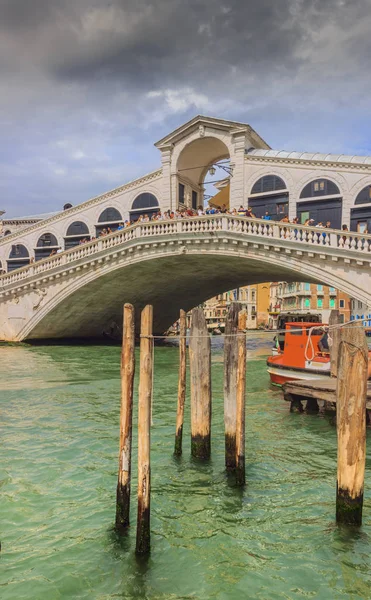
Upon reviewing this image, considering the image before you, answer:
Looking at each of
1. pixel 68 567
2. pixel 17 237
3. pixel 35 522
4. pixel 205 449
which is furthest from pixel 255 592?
pixel 17 237

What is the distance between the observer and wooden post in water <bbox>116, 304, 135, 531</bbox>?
4.14 meters

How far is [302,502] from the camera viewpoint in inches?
191

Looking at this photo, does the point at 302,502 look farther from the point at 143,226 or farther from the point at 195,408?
the point at 143,226

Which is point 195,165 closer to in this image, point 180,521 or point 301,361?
point 301,361

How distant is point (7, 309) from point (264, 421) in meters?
15.2

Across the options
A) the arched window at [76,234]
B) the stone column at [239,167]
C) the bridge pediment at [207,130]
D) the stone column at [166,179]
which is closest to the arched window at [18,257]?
the arched window at [76,234]

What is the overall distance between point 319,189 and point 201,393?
48.5ft

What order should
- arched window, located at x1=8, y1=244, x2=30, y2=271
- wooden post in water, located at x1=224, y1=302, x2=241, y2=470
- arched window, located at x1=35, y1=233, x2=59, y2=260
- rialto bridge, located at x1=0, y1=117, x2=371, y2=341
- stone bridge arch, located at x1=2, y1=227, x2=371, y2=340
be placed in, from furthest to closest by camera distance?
1. arched window, located at x1=8, y1=244, x2=30, y2=271
2. arched window, located at x1=35, y1=233, x2=59, y2=260
3. stone bridge arch, located at x1=2, y1=227, x2=371, y2=340
4. rialto bridge, located at x1=0, y1=117, x2=371, y2=341
5. wooden post in water, located at x1=224, y1=302, x2=241, y2=470

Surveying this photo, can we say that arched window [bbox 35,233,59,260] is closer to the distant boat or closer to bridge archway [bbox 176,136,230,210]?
bridge archway [bbox 176,136,230,210]

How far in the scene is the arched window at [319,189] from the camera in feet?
60.8

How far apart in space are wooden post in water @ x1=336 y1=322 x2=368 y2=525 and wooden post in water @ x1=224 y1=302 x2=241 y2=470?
59.8 inches

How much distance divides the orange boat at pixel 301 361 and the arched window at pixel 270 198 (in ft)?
29.5

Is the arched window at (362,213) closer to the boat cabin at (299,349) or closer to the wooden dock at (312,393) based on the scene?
the boat cabin at (299,349)

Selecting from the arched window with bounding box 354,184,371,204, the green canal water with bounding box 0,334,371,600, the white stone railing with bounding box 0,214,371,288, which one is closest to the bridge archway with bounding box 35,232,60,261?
the white stone railing with bounding box 0,214,371,288
